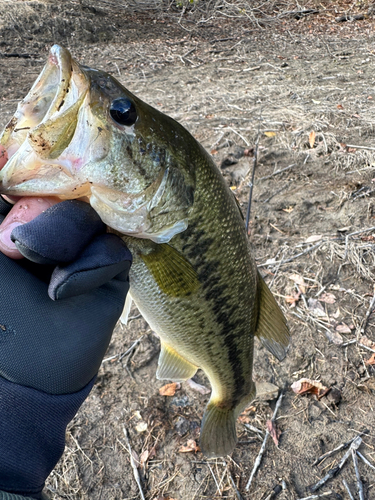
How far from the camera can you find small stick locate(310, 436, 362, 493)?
248 centimetres

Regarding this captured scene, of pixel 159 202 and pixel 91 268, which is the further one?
pixel 159 202

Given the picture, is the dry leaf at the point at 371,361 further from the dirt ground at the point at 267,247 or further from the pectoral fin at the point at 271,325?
the pectoral fin at the point at 271,325

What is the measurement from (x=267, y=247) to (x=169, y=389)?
1659 mm

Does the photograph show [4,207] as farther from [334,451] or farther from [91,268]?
[334,451]

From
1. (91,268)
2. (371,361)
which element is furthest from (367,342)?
(91,268)

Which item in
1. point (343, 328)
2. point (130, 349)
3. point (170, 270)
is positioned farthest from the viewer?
point (343, 328)

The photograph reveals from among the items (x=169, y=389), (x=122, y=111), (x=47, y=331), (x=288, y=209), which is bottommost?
(x=288, y=209)

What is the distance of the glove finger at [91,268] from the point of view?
4.71 feet

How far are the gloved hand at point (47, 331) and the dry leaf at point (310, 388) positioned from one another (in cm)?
181

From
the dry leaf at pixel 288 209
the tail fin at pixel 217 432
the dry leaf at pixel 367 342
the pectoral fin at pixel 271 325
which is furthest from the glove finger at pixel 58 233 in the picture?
the dry leaf at pixel 288 209

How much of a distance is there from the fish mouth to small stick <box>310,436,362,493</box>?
2194mm

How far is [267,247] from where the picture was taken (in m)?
3.96

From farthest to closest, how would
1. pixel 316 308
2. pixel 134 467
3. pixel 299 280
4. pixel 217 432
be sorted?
pixel 299 280
pixel 316 308
pixel 134 467
pixel 217 432

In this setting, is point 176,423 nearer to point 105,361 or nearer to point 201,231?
point 105,361
